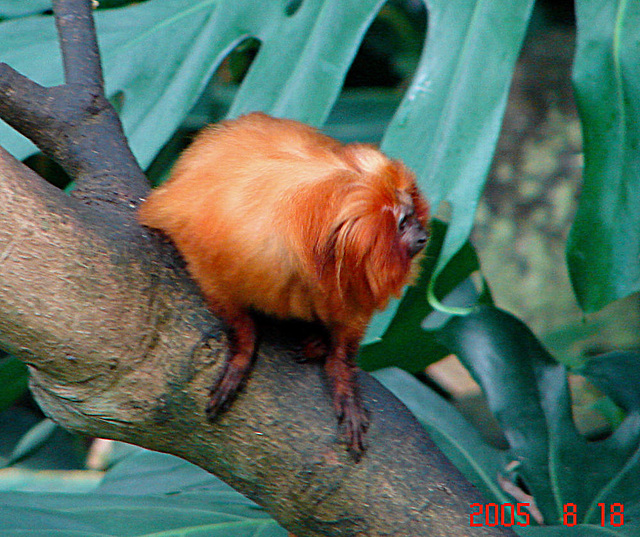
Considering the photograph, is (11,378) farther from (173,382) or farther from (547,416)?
(547,416)

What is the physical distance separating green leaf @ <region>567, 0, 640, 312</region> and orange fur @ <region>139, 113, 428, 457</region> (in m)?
0.47

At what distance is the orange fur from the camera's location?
90cm

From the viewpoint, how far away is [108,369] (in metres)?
0.90

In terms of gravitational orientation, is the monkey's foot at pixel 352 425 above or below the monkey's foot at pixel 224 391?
below

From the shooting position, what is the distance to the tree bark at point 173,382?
2.80ft

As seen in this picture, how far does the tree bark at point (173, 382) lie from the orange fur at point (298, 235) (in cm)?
3

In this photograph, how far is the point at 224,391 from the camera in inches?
36.7

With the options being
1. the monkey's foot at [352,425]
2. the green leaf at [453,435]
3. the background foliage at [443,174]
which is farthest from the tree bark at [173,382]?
the green leaf at [453,435]

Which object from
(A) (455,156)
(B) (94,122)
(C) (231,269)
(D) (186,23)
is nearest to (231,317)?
(C) (231,269)

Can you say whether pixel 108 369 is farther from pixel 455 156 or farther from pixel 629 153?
pixel 629 153

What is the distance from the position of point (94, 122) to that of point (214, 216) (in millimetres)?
353

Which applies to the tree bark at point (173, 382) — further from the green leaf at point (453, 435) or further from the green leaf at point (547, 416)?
the green leaf at point (453, 435)

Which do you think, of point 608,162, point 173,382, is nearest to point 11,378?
point 173,382

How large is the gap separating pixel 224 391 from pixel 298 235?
0.82 ft
